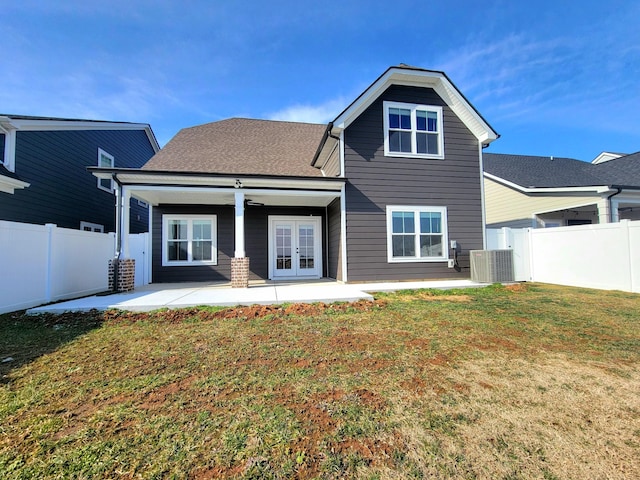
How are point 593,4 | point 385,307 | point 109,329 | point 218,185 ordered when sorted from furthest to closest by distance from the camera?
A: point 593,4
point 218,185
point 385,307
point 109,329

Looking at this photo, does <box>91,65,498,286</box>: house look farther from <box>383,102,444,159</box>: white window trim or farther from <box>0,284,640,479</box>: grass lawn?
<box>0,284,640,479</box>: grass lawn

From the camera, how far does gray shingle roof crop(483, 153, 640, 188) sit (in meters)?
12.6

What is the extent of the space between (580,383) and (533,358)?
0.60 meters

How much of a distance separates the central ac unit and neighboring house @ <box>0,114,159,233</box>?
13.6m

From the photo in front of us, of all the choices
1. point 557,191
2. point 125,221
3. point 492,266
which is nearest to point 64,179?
point 125,221

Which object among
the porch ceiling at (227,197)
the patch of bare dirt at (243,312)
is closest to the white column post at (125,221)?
the porch ceiling at (227,197)

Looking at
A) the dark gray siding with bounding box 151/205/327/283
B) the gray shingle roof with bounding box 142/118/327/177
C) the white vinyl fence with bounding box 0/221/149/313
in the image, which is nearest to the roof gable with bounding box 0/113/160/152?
the gray shingle roof with bounding box 142/118/327/177

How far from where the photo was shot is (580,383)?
264cm

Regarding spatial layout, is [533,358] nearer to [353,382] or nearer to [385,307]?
[353,382]

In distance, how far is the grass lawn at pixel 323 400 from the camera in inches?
66.0

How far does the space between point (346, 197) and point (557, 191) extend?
9518mm

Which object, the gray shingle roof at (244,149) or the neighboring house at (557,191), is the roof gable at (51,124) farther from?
the neighboring house at (557,191)

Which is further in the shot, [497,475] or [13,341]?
[13,341]

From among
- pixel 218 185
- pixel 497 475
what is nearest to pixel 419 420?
pixel 497 475
